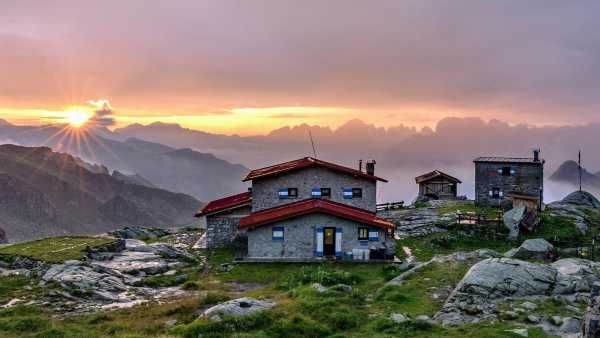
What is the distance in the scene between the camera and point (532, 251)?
32.3 m

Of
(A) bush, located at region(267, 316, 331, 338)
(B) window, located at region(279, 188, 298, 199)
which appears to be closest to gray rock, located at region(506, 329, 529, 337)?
(A) bush, located at region(267, 316, 331, 338)

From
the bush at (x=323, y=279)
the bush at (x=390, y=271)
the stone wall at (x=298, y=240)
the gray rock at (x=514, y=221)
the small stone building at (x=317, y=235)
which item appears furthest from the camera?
the gray rock at (x=514, y=221)

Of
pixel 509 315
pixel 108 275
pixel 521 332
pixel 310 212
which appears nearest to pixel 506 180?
pixel 310 212

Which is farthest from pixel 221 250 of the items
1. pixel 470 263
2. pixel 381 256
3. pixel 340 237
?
pixel 470 263

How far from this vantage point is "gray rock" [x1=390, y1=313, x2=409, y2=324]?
64.6ft

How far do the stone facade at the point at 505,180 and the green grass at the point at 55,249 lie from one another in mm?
41710

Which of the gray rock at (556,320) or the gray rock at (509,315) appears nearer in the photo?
the gray rock at (556,320)

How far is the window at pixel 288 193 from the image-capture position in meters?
43.5

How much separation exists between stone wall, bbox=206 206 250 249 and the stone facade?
1205 inches

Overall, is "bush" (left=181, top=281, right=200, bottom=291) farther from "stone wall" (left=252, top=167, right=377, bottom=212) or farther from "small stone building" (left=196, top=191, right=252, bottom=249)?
"stone wall" (left=252, top=167, right=377, bottom=212)

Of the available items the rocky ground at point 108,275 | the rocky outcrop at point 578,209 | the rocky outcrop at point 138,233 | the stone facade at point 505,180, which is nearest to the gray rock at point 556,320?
the rocky ground at point 108,275

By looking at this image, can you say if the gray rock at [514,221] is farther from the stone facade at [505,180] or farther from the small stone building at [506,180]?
the stone facade at [505,180]

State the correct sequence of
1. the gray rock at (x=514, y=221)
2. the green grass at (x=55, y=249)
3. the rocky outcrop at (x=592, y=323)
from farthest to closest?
the gray rock at (x=514, y=221), the green grass at (x=55, y=249), the rocky outcrop at (x=592, y=323)

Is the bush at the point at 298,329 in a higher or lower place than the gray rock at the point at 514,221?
lower
